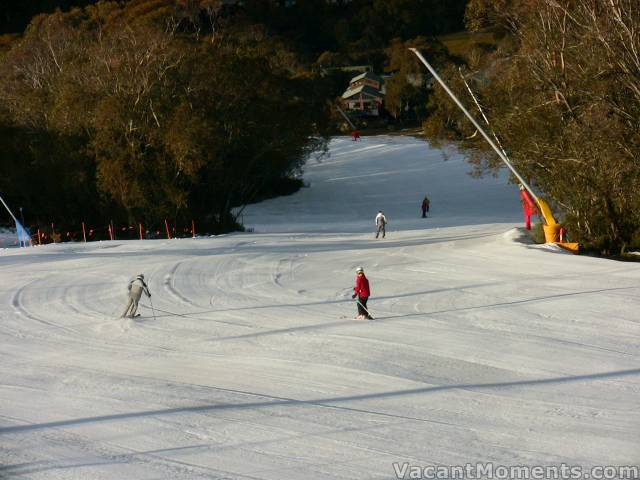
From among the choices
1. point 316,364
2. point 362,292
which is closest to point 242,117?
point 362,292

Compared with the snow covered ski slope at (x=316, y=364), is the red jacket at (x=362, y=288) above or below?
above

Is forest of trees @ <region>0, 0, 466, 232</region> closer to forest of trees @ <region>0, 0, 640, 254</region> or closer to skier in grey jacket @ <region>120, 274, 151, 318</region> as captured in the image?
forest of trees @ <region>0, 0, 640, 254</region>

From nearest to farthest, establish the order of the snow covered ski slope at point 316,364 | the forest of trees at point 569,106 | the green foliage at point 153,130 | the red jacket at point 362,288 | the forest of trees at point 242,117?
1. the snow covered ski slope at point 316,364
2. the red jacket at point 362,288
3. the forest of trees at point 569,106
4. the forest of trees at point 242,117
5. the green foliage at point 153,130

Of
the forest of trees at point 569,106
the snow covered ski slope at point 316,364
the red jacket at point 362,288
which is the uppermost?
the forest of trees at point 569,106

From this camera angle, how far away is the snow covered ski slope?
Answer: 11.0m

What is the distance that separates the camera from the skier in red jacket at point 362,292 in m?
18.3

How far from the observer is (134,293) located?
19.6 m

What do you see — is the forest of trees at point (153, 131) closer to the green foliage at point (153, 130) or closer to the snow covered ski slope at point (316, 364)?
the green foliage at point (153, 130)

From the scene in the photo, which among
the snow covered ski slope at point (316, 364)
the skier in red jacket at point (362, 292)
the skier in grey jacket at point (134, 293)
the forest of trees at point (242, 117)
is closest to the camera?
the snow covered ski slope at point (316, 364)

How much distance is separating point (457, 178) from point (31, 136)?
31065mm

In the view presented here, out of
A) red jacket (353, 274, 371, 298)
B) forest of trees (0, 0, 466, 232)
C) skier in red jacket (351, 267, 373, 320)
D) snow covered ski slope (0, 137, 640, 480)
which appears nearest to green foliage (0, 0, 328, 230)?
forest of trees (0, 0, 466, 232)

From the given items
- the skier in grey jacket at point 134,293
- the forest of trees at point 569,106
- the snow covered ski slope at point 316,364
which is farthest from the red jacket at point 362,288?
the forest of trees at point 569,106

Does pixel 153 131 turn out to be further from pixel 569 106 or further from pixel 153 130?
pixel 569 106

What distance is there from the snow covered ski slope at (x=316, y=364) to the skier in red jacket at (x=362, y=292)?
1.18ft
